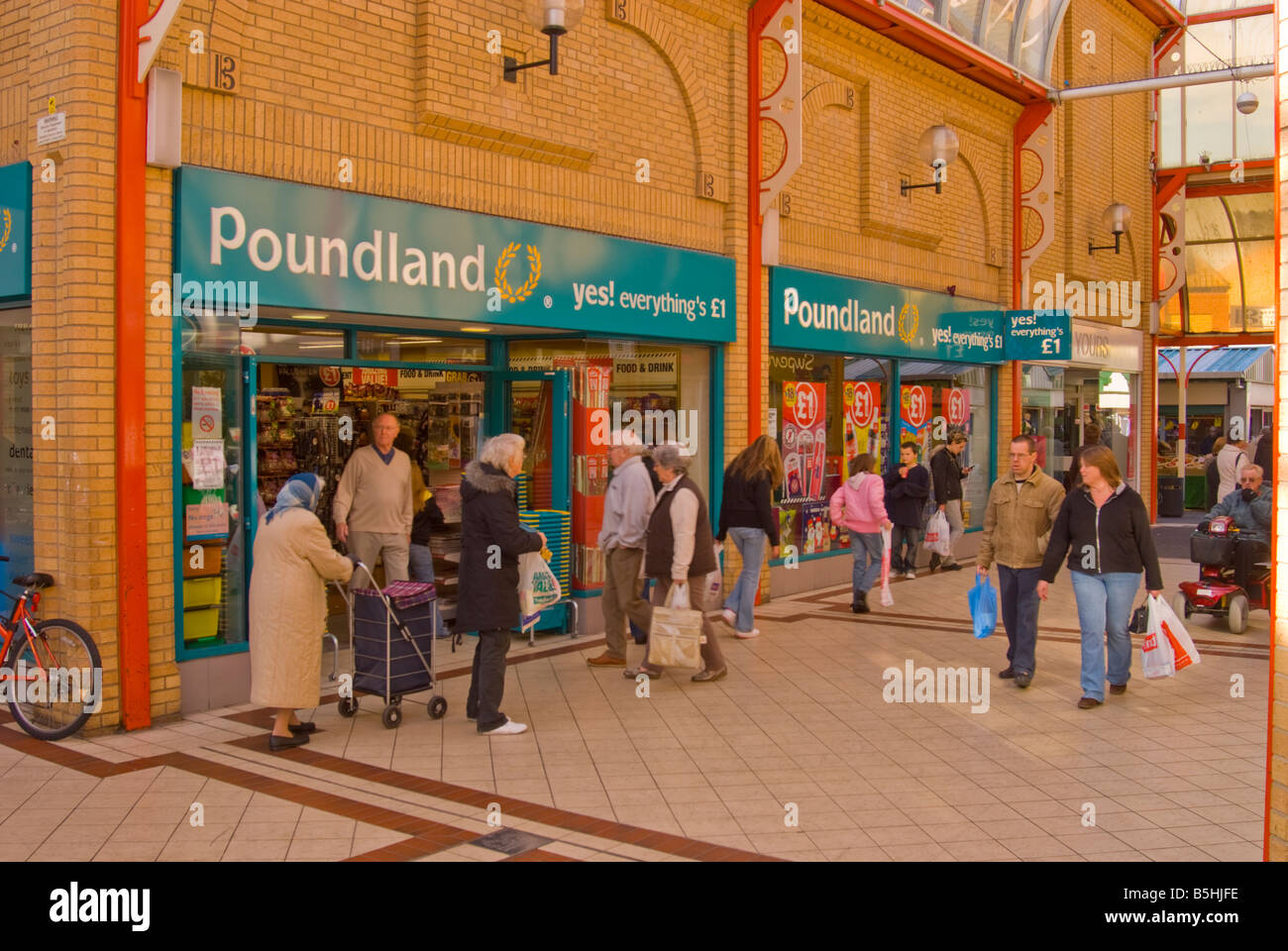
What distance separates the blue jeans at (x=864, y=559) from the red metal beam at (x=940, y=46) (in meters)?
6.11

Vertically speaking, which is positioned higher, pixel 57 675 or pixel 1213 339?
pixel 1213 339

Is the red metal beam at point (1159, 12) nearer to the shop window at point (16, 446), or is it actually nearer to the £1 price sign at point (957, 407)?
the £1 price sign at point (957, 407)

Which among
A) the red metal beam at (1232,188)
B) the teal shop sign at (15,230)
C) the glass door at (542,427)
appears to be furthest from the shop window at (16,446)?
the red metal beam at (1232,188)

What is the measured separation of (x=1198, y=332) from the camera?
84.9ft

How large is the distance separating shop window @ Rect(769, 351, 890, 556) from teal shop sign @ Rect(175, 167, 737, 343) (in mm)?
2047

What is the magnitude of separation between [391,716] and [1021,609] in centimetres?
459

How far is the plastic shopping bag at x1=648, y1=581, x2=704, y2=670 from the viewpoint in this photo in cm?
851

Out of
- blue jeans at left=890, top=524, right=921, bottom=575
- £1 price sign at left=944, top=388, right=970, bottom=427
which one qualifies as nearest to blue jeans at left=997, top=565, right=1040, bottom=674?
blue jeans at left=890, top=524, right=921, bottom=575

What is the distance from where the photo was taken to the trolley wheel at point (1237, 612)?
1129 cm

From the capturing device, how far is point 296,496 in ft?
23.1

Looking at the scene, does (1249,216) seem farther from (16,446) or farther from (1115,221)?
(16,446)

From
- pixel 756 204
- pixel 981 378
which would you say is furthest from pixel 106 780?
pixel 981 378

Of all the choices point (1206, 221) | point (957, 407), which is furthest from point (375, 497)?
point (1206, 221)

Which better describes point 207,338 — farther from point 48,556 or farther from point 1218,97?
point 1218,97
